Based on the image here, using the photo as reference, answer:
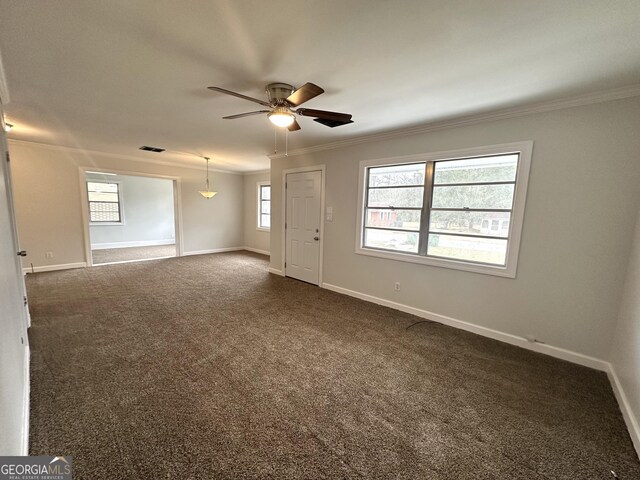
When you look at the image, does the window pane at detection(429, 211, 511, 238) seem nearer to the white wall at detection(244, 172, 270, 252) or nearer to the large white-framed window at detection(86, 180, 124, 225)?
the white wall at detection(244, 172, 270, 252)

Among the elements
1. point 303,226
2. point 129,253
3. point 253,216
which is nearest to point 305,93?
point 303,226

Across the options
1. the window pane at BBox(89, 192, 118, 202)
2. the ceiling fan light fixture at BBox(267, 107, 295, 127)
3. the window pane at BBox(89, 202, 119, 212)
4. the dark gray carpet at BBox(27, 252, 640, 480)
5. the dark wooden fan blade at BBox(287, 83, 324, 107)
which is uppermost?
the dark wooden fan blade at BBox(287, 83, 324, 107)

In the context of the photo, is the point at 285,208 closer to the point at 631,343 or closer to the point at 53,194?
the point at 53,194

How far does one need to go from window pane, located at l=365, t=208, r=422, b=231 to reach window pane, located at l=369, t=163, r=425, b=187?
40 centimetres

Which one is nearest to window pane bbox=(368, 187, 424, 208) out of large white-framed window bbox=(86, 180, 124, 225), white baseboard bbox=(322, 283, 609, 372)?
white baseboard bbox=(322, 283, 609, 372)

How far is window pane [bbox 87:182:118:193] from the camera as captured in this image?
7734mm

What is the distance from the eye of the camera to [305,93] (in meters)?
1.92

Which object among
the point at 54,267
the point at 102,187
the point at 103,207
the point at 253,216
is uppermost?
the point at 102,187

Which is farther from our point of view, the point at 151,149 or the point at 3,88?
the point at 151,149

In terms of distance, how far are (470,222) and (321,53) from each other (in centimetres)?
246

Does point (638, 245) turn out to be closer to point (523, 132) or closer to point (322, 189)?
point (523, 132)

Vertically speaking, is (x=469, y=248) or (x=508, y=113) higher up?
(x=508, y=113)

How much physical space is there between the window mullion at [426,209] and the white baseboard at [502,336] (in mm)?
815

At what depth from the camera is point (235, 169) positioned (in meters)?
7.31
